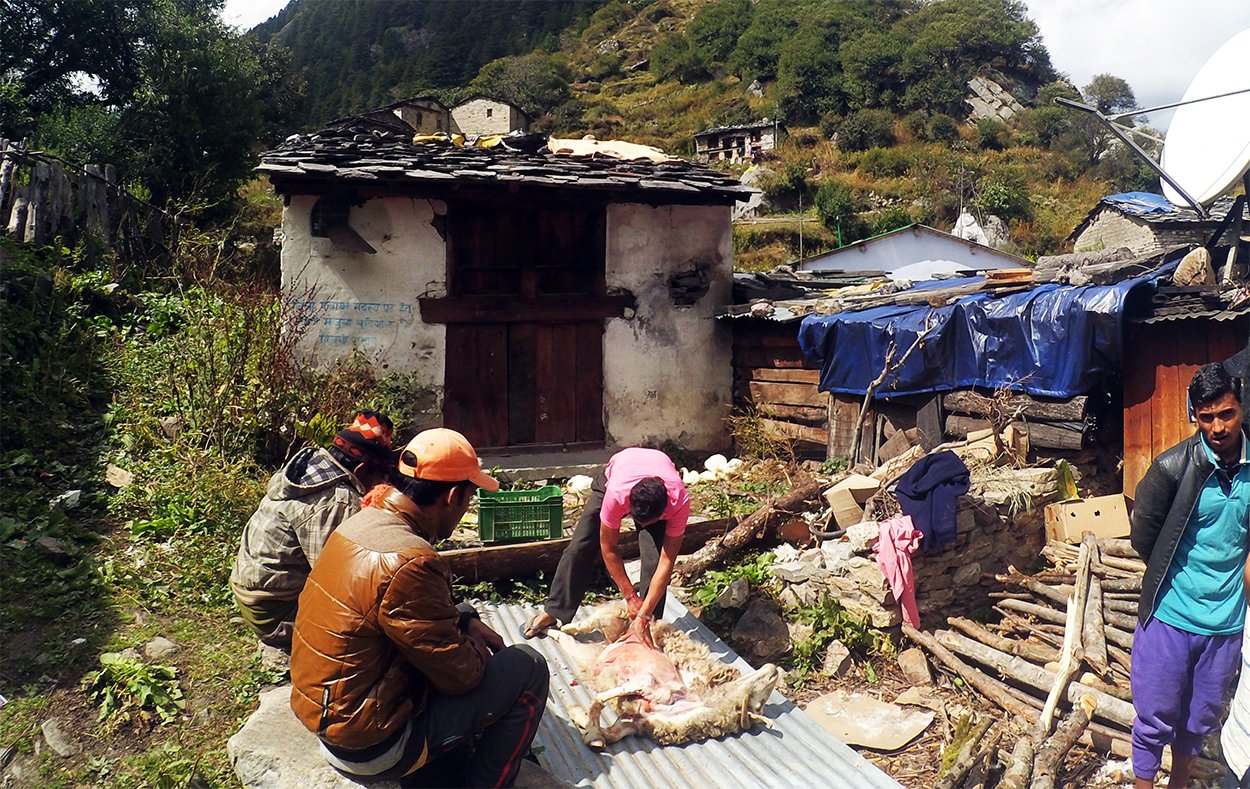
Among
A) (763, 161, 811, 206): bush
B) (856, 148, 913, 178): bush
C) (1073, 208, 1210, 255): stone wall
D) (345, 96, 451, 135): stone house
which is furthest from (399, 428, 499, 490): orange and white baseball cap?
(856, 148, 913, 178): bush

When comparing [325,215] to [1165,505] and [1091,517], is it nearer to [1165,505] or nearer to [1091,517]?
[1091,517]

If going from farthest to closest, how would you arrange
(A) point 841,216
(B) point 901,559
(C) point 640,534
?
(A) point 841,216
(B) point 901,559
(C) point 640,534

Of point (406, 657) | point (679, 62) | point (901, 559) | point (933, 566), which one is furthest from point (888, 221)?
point (406, 657)

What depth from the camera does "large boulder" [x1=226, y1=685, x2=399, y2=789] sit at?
3.22m

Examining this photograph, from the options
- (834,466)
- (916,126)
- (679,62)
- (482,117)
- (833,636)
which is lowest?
(833,636)

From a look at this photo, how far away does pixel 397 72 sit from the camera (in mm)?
61938

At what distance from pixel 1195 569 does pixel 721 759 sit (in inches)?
92.3

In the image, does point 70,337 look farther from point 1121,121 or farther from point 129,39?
point 129,39

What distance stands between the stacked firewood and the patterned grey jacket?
150 inches

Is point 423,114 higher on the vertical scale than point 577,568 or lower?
higher

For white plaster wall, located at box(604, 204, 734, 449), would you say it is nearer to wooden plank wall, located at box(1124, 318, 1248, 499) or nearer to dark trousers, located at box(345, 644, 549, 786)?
wooden plank wall, located at box(1124, 318, 1248, 499)

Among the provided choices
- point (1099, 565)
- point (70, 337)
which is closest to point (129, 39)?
point (70, 337)

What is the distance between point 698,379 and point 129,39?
1821cm

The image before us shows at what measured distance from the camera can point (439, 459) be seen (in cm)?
Result: 321
